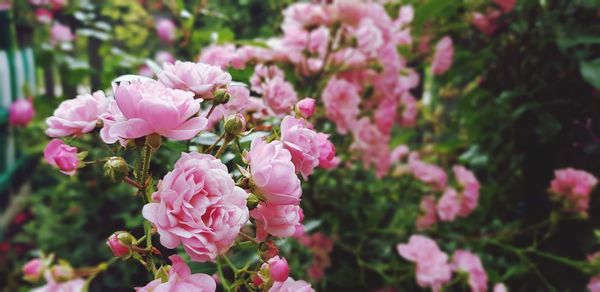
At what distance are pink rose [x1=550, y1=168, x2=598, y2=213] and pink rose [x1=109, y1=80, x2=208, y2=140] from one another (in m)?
0.87

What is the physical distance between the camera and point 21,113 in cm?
193

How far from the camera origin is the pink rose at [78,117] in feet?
1.60

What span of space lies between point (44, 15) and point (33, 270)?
1.22 meters

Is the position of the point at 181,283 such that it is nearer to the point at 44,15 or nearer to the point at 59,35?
the point at 59,35

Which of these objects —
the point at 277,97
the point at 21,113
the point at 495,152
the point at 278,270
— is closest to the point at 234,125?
the point at 278,270

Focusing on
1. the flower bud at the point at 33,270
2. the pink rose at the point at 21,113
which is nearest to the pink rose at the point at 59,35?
the pink rose at the point at 21,113

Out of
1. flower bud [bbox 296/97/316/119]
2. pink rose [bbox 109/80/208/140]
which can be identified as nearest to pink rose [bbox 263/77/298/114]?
flower bud [bbox 296/97/316/119]

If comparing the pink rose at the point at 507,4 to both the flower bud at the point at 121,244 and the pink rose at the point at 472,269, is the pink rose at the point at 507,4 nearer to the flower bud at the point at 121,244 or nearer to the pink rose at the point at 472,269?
the pink rose at the point at 472,269

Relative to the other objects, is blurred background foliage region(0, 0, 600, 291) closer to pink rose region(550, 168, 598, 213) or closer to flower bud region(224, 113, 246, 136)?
pink rose region(550, 168, 598, 213)

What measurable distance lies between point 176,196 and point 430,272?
71 centimetres

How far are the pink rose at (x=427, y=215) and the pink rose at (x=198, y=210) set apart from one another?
36.7 inches

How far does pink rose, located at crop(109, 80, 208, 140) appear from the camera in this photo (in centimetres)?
41

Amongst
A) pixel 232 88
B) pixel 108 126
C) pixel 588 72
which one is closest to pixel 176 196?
pixel 108 126

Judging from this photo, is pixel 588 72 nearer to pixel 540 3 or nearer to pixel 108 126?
pixel 540 3
